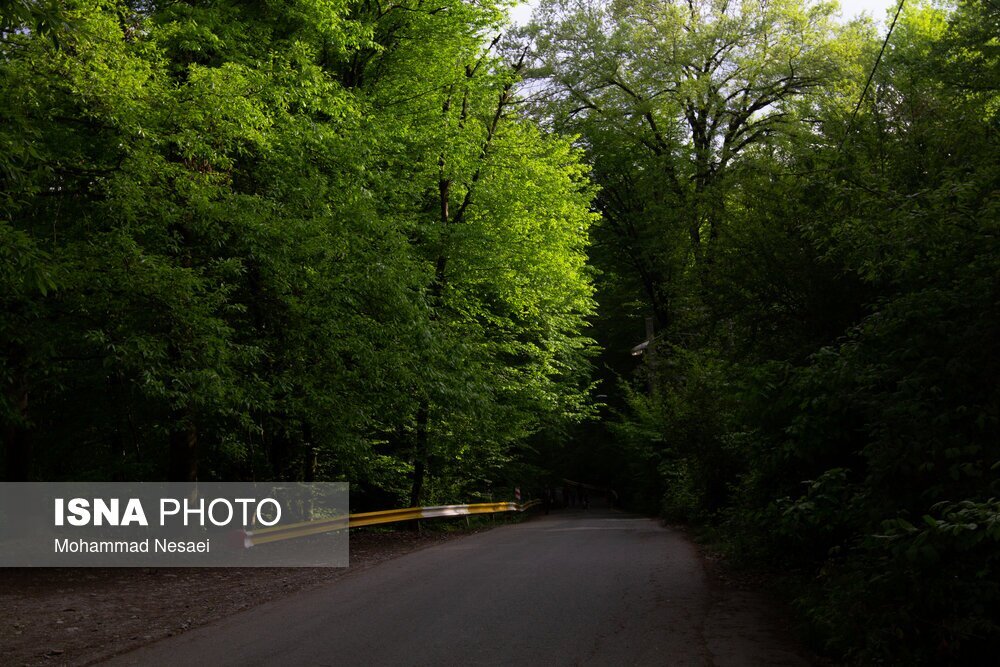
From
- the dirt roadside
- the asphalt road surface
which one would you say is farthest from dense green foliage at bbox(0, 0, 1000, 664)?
the dirt roadside

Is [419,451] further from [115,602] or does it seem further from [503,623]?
[503,623]

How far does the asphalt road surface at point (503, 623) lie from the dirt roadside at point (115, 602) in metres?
0.46

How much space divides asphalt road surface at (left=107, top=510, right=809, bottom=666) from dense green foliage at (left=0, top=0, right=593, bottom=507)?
3660mm

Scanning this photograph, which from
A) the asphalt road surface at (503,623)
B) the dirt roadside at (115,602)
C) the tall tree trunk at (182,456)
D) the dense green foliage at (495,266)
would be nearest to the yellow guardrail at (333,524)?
the dirt roadside at (115,602)

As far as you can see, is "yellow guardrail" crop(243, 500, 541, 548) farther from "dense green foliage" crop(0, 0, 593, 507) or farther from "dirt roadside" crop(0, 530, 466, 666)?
"dense green foliage" crop(0, 0, 593, 507)

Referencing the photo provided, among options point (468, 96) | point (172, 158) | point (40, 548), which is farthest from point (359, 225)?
point (40, 548)

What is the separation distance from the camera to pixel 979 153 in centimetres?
836

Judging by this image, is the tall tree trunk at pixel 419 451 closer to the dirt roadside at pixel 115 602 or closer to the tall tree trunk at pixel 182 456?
the dirt roadside at pixel 115 602

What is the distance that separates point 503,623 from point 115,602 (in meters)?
5.17

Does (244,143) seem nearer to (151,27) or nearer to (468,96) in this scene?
A: (151,27)

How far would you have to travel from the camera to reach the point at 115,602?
10.3 m

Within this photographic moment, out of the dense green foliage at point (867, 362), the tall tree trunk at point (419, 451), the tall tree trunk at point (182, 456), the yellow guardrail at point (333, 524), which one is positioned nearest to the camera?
the dense green foliage at point (867, 362)

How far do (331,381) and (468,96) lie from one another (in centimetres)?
966

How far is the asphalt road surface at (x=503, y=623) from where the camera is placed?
6.90 metres
